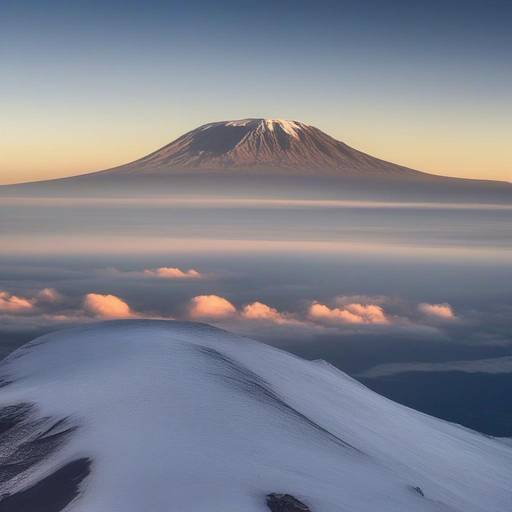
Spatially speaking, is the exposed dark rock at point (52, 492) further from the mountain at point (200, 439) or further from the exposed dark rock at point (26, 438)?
the exposed dark rock at point (26, 438)

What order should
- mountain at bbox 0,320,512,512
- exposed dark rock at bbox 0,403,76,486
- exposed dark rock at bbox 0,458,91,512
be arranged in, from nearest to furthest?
exposed dark rock at bbox 0,458,91,512 → mountain at bbox 0,320,512,512 → exposed dark rock at bbox 0,403,76,486

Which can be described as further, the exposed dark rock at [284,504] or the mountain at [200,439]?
the mountain at [200,439]

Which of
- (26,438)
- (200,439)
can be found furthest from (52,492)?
(26,438)

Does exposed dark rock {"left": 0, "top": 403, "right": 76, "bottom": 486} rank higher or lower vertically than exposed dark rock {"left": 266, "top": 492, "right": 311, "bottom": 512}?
lower

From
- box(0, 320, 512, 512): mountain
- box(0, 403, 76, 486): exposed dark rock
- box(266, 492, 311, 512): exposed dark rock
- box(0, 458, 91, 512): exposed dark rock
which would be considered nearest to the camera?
box(266, 492, 311, 512): exposed dark rock

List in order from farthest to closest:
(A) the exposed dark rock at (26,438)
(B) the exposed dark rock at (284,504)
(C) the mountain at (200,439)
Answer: (A) the exposed dark rock at (26,438), (C) the mountain at (200,439), (B) the exposed dark rock at (284,504)

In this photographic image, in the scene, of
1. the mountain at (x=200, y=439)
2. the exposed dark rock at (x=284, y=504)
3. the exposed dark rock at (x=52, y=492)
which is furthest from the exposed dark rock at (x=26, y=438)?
the exposed dark rock at (x=284, y=504)

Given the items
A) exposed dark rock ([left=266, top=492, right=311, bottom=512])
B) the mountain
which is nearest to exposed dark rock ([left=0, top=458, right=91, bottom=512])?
the mountain

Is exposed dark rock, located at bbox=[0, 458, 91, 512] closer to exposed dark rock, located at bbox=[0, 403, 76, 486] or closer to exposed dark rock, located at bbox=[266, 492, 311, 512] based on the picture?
exposed dark rock, located at bbox=[0, 403, 76, 486]
